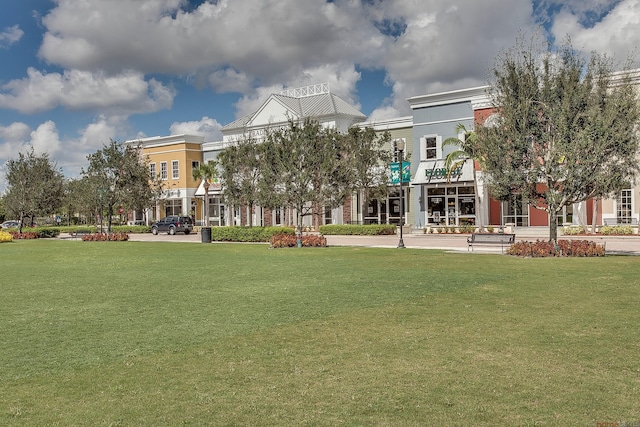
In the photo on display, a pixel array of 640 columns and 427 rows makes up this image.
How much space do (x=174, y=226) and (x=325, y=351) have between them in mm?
43612

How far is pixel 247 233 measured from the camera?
1481 inches

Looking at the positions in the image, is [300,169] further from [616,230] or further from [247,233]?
[616,230]

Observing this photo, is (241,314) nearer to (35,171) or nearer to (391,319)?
(391,319)

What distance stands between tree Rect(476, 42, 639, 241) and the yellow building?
43.3 m

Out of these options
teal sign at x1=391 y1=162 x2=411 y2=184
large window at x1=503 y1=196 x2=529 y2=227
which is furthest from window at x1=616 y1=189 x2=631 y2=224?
teal sign at x1=391 y1=162 x2=411 y2=184

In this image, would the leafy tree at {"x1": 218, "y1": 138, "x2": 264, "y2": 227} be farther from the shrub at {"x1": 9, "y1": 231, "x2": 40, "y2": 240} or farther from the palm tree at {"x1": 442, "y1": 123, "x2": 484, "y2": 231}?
the shrub at {"x1": 9, "y1": 231, "x2": 40, "y2": 240}

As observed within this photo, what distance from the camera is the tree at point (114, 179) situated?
40.9m

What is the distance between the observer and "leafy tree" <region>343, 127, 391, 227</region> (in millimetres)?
41125

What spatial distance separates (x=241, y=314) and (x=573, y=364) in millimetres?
5616

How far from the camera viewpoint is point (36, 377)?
6828 mm

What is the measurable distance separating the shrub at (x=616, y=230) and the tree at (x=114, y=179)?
29985 millimetres

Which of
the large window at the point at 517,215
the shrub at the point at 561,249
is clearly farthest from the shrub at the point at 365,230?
the shrub at the point at 561,249

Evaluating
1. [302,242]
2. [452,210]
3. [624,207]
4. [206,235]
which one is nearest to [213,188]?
[206,235]

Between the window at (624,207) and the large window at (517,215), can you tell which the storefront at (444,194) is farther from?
the window at (624,207)
